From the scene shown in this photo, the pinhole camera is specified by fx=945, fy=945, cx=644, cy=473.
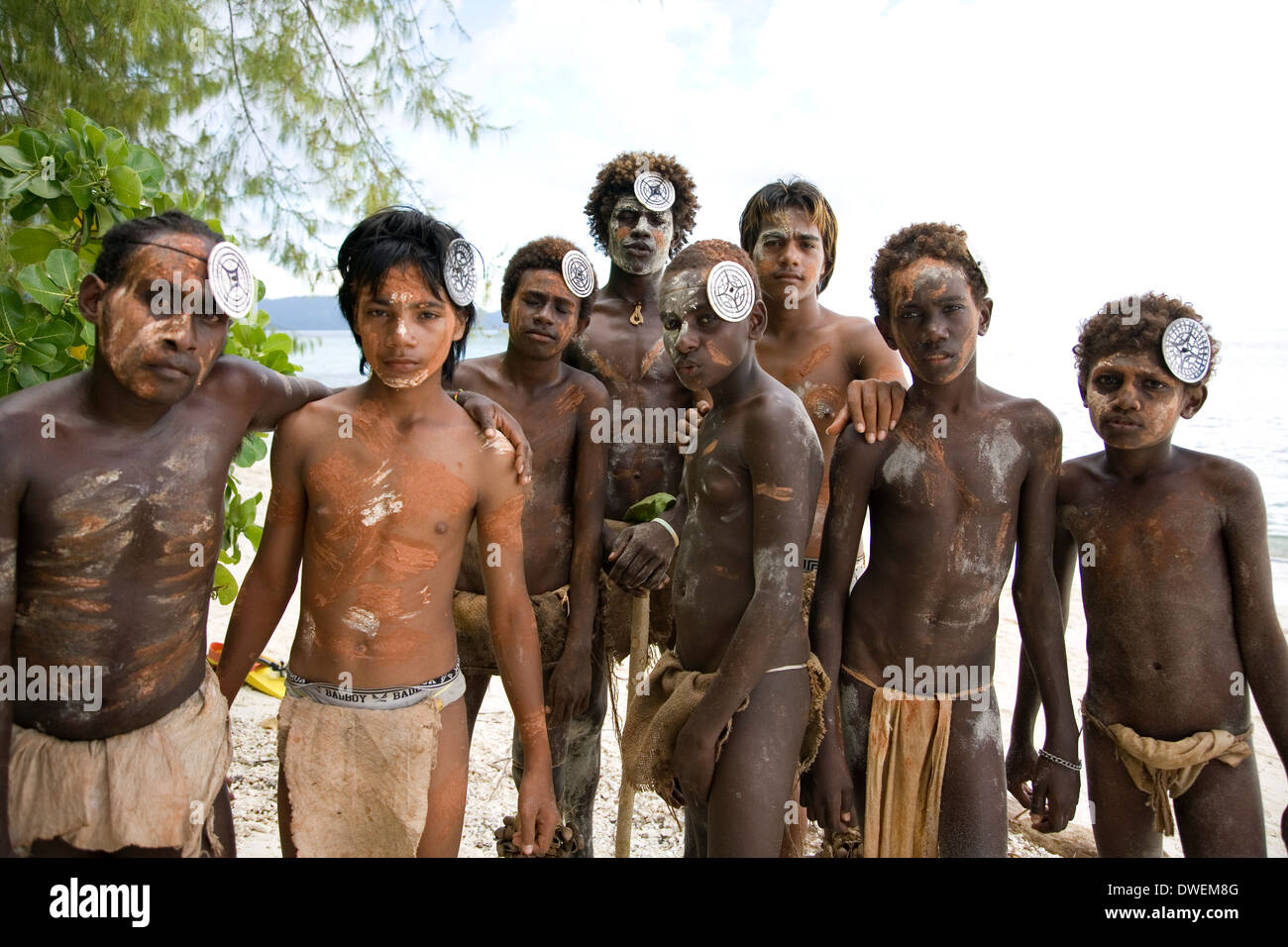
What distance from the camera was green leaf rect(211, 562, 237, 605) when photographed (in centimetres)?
314

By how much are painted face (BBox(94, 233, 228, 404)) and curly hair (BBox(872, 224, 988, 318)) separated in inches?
69.7

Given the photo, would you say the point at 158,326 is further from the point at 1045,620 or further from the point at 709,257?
the point at 1045,620

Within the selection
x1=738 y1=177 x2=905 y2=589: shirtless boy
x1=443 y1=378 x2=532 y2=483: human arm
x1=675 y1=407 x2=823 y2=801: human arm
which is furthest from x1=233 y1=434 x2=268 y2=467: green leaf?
x1=738 y1=177 x2=905 y2=589: shirtless boy

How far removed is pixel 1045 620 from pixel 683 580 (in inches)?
39.1

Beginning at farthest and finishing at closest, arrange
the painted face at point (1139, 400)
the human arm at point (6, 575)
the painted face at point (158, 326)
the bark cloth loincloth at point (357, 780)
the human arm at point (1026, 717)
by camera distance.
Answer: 1. the human arm at point (1026, 717)
2. the painted face at point (1139, 400)
3. the bark cloth loincloth at point (357, 780)
4. the painted face at point (158, 326)
5. the human arm at point (6, 575)

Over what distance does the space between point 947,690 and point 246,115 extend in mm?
5786

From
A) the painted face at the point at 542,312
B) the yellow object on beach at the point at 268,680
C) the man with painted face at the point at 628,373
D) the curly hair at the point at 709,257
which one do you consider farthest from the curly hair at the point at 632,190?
the yellow object on beach at the point at 268,680

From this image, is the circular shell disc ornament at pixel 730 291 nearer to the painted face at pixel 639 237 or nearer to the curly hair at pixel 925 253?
the curly hair at pixel 925 253

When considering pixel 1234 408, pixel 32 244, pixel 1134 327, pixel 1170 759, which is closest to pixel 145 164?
pixel 32 244

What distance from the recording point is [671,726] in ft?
7.99

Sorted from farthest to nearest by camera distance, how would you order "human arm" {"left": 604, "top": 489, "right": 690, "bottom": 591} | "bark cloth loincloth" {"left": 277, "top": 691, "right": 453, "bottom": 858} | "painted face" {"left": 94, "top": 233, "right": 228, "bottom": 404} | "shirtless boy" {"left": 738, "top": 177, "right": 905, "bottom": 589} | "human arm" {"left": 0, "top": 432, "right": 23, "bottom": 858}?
"shirtless boy" {"left": 738, "top": 177, "right": 905, "bottom": 589} < "human arm" {"left": 604, "top": 489, "right": 690, "bottom": 591} < "bark cloth loincloth" {"left": 277, "top": 691, "right": 453, "bottom": 858} < "painted face" {"left": 94, "top": 233, "right": 228, "bottom": 404} < "human arm" {"left": 0, "top": 432, "right": 23, "bottom": 858}

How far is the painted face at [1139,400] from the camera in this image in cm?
255

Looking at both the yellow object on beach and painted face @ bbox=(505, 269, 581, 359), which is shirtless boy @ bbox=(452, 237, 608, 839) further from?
the yellow object on beach

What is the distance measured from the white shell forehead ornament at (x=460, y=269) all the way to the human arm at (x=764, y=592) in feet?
2.67
